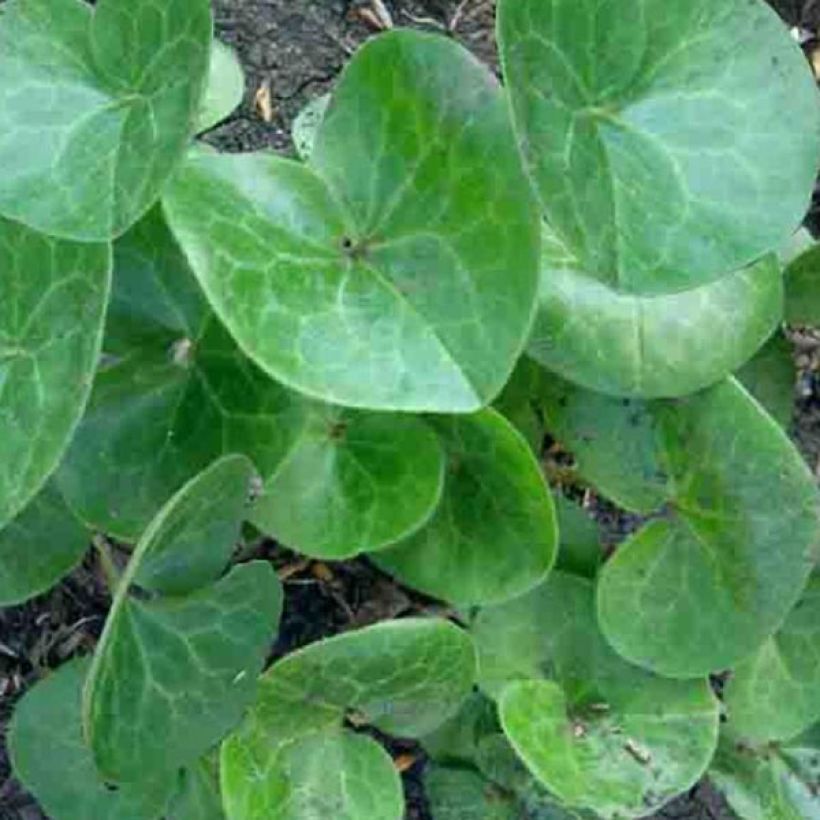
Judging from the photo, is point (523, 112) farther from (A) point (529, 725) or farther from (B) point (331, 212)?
(A) point (529, 725)

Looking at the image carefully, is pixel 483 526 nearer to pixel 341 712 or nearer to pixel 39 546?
pixel 341 712

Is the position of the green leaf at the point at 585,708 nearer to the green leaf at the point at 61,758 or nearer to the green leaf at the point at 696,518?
the green leaf at the point at 696,518

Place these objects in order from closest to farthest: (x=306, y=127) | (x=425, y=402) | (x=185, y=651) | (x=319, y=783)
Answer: (x=425, y=402) → (x=185, y=651) → (x=319, y=783) → (x=306, y=127)

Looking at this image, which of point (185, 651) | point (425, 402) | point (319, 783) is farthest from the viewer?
point (319, 783)

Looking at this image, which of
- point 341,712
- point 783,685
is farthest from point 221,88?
point 783,685

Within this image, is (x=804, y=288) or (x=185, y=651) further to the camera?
(x=804, y=288)

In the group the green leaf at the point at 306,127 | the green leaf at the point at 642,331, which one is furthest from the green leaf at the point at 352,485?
the green leaf at the point at 306,127

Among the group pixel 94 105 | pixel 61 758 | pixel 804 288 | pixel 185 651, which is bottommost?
pixel 61 758
